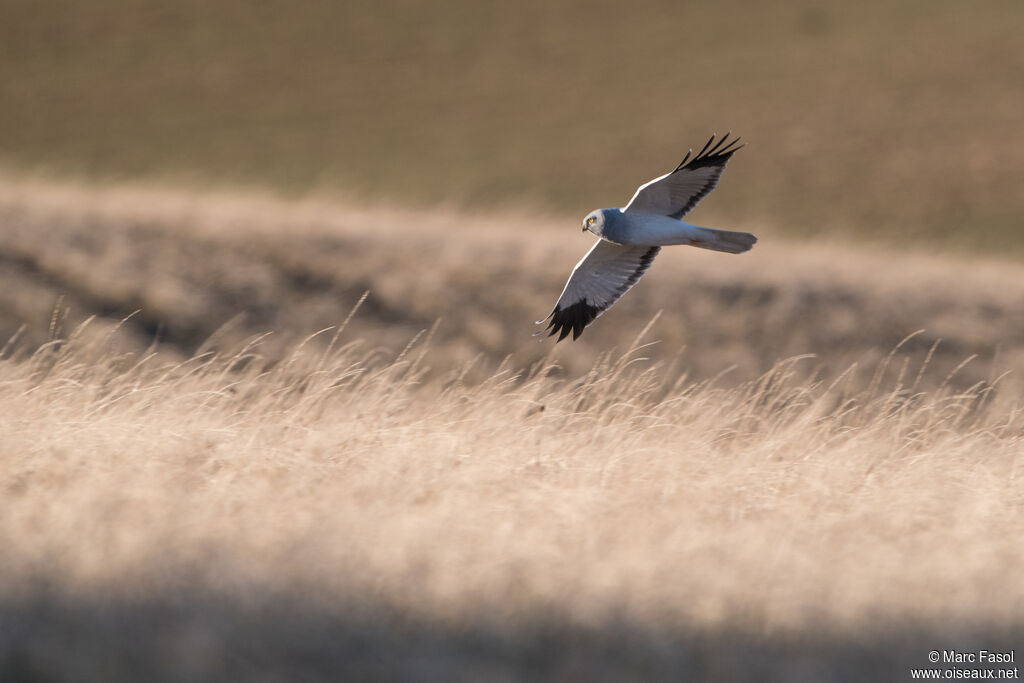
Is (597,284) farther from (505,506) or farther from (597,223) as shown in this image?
(505,506)

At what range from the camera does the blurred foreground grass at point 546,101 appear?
2198cm

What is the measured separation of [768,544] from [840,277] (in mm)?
10263

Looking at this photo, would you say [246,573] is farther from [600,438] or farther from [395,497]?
[600,438]

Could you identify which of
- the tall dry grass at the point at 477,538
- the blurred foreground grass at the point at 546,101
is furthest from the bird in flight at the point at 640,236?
the blurred foreground grass at the point at 546,101

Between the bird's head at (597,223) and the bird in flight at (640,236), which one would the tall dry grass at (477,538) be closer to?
the bird in flight at (640,236)

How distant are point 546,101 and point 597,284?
20.0 metres

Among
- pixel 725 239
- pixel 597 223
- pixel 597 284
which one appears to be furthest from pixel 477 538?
pixel 597 284

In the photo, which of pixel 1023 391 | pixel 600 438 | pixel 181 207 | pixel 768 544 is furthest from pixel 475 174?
pixel 768 544

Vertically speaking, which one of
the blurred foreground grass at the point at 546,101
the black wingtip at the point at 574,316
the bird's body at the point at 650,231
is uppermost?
the blurred foreground grass at the point at 546,101

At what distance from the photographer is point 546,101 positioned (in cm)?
2609

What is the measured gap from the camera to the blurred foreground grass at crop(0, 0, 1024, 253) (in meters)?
22.0

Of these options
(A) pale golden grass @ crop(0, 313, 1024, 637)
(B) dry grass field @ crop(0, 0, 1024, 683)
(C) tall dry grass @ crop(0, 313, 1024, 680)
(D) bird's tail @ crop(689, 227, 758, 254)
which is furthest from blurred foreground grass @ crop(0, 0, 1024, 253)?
(D) bird's tail @ crop(689, 227, 758, 254)

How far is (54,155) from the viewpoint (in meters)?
22.6

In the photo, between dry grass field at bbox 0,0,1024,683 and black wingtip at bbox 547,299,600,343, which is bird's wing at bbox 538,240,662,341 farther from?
dry grass field at bbox 0,0,1024,683
